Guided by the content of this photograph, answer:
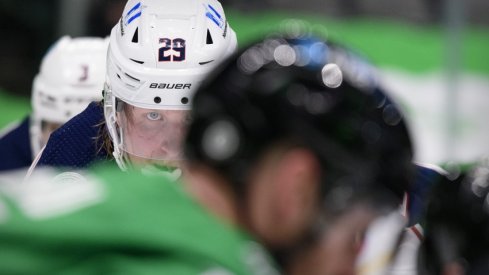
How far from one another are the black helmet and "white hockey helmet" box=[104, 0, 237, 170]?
1314mm

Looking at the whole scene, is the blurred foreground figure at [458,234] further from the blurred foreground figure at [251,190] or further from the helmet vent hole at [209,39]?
the helmet vent hole at [209,39]

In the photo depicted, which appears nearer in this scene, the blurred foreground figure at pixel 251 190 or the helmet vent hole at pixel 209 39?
the blurred foreground figure at pixel 251 190

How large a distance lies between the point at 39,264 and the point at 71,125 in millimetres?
1938

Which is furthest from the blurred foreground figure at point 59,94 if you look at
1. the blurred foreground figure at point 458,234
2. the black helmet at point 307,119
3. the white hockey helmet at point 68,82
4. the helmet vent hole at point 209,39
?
the black helmet at point 307,119

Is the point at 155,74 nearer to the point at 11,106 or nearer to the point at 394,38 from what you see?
the point at 394,38

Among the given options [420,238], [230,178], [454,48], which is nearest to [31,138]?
[454,48]

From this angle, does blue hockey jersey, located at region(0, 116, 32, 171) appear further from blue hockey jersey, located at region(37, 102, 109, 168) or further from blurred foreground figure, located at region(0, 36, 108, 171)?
blue hockey jersey, located at region(37, 102, 109, 168)

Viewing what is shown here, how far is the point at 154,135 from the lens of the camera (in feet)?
11.1

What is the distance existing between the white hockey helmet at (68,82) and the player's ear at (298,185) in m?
3.31

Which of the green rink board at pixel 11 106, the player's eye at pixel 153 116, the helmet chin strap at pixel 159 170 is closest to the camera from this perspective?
the helmet chin strap at pixel 159 170

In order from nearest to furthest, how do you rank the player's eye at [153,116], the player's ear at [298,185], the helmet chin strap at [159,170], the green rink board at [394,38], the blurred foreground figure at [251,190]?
the blurred foreground figure at [251,190] → the player's ear at [298,185] → the helmet chin strap at [159,170] → the player's eye at [153,116] → the green rink board at [394,38]

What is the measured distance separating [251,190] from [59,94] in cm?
346

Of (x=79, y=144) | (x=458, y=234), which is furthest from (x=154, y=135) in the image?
(x=458, y=234)

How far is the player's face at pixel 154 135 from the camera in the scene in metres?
3.36
